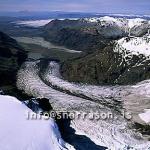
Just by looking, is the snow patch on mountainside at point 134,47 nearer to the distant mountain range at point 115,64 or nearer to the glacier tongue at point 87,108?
the distant mountain range at point 115,64

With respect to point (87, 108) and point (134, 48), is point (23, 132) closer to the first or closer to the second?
point (87, 108)

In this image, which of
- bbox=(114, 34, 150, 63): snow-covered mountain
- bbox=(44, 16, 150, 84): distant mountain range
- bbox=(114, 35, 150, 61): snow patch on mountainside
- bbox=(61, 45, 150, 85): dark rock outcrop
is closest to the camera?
bbox=(61, 45, 150, 85): dark rock outcrop

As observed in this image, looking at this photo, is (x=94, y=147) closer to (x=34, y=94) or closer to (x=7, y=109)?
(x=7, y=109)

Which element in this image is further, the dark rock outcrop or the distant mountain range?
the distant mountain range

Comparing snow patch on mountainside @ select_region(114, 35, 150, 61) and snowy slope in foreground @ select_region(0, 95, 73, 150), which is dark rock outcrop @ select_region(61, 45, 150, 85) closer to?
snow patch on mountainside @ select_region(114, 35, 150, 61)

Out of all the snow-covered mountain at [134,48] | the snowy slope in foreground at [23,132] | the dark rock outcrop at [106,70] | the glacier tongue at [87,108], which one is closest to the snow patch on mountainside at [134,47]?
the snow-covered mountain at [134,48]

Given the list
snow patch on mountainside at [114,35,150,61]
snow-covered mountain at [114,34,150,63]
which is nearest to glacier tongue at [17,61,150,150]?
snow-covered mountain at [114,34,150,63]

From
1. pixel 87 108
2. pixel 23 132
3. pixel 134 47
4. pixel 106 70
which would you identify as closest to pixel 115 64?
pixel 106 70

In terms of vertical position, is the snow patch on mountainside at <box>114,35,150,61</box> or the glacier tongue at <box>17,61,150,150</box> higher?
the snow patch on mountainside at <box>114,35,150,61</box>

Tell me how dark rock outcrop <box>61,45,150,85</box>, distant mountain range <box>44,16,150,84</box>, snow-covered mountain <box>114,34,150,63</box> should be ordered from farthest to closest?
snow-covered mountain <box>114,34,150,63</box> → distant mountain range <box>44,16,150,84</box> → dark rock outcrop <box>61,45,150,85</box>

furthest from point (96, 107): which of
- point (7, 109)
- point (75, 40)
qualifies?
point (75, 40)
